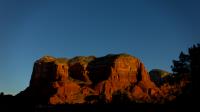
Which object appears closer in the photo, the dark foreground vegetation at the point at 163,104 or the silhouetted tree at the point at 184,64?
the dark foreground vegetation at the point at 163,104

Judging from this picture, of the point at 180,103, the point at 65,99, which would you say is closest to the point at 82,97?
the point at 65,99

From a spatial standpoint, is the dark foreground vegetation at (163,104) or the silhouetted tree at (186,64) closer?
the dark foreground vegetation at (163,104)

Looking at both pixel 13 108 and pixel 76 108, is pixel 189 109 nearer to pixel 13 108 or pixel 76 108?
pixel 13 108

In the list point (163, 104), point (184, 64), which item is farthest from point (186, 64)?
point (163, 104)

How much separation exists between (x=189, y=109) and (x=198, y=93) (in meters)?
2.73

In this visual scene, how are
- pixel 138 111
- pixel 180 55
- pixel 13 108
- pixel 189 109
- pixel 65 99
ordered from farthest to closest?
pixel 65 99 → pixel 180 55 → pixel 138 111 → pixel 189 109 → pixel 13 108

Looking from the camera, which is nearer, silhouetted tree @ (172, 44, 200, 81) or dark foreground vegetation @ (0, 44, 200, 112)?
dark foreground vegetation @ (0, 44, 200, 112)

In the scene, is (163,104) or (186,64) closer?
(163,104)

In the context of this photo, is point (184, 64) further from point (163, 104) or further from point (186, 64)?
point (163, 104)

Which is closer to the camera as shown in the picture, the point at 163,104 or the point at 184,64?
the point at 163,104

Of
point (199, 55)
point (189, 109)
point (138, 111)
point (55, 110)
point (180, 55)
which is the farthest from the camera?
point (180, 55)

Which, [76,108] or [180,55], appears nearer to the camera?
[76,108]

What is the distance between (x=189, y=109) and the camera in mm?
39125

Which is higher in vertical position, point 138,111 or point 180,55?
point 180,55
